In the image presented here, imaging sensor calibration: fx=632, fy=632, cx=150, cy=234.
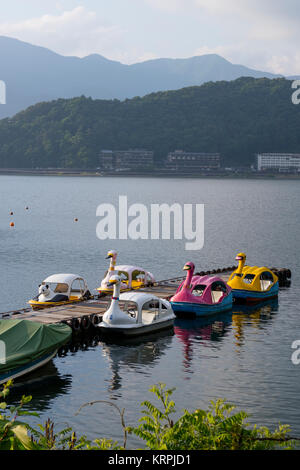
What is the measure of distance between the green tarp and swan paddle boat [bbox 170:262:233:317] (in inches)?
556

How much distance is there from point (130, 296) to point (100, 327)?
2.79 meters

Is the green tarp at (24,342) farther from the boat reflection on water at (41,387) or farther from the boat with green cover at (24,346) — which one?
the boat reflection on water at (41,387)

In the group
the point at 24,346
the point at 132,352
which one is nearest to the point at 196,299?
the point at 132,352

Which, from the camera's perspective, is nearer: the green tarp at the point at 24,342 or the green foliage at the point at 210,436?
the green foliage at the point at 210,436

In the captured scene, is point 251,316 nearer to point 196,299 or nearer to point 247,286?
point 196,299

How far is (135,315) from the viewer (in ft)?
127

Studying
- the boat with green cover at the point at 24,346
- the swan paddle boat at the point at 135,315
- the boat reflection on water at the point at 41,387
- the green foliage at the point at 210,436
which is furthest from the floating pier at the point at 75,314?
the green foliage at the point at 210,436

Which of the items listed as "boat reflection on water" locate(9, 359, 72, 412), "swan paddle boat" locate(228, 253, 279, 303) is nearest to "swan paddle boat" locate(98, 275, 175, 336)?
"boat reflection on water" locate(9, 359, 72, 412)

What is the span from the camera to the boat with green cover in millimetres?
27234

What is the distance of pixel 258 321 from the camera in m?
44.1

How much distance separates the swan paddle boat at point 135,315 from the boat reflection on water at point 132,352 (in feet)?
1.76

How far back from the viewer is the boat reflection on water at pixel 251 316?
1602 inches
